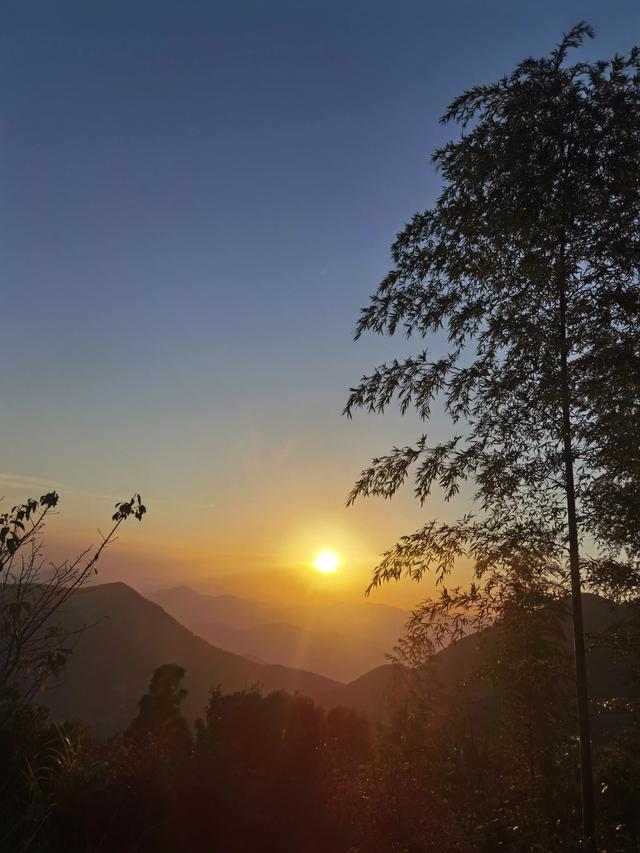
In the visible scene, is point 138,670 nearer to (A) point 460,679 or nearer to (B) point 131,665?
(B) point 131,665

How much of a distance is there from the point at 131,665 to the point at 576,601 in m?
115

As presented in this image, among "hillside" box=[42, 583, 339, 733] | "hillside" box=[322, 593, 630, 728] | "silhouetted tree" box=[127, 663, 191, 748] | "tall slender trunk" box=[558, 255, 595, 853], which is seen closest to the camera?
"tall slender trunk" box=[558, 255, 595, 853]

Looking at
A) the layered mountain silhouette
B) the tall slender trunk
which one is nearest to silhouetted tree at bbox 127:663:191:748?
the tall slender trunk

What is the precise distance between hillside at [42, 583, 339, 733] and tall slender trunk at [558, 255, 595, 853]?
90630 mm

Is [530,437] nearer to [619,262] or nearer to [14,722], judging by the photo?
[619,262]

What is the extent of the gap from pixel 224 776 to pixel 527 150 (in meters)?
9.54

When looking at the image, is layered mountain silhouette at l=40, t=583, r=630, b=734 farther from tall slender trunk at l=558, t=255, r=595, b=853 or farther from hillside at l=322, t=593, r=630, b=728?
tall slender trunk at l=558, t=255, r=595, b=853

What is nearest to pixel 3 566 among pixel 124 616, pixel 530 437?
pixel 530 437

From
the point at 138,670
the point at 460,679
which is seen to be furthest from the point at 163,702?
the point at 138,670

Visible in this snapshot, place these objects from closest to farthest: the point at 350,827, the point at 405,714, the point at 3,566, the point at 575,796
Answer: the point at 3,566
the point at 350,827
the point at 575,796
the point at 405,714

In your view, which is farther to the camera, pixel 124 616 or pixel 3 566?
pixel 124 616

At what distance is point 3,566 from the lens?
20.3 feet

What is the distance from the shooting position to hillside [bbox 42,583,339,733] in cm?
9169

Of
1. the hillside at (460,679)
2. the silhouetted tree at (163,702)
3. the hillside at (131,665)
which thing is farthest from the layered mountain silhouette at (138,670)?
the silhouetted tree at (163,702)
